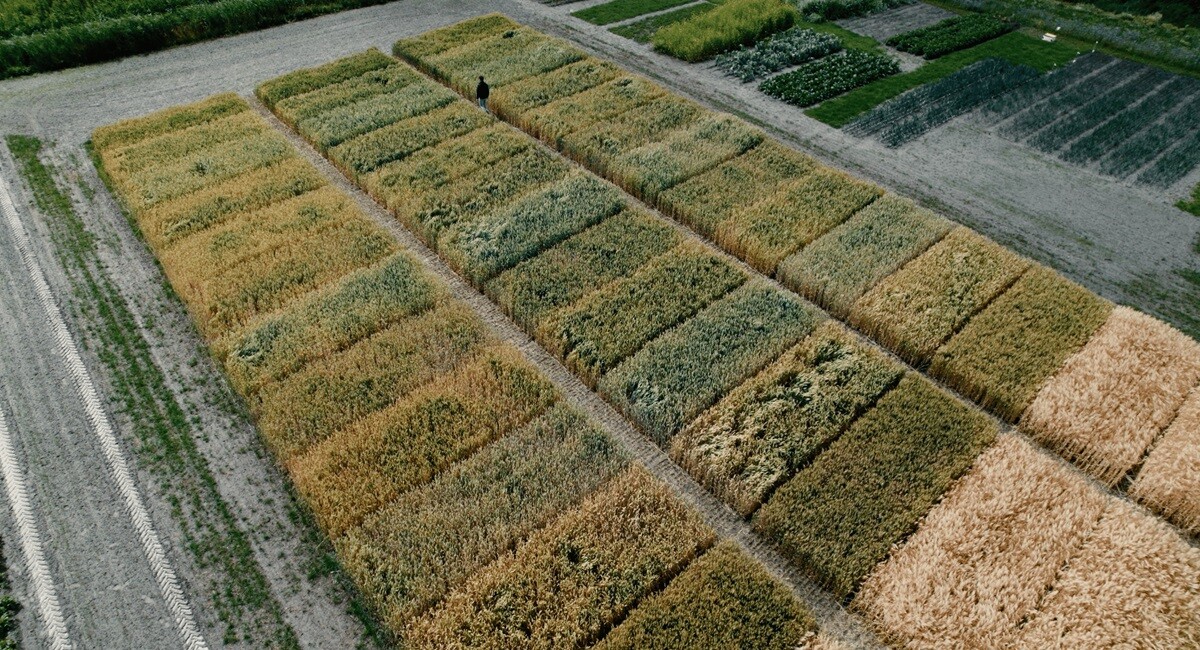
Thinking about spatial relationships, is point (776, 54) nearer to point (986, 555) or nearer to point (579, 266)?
point (579, 266)

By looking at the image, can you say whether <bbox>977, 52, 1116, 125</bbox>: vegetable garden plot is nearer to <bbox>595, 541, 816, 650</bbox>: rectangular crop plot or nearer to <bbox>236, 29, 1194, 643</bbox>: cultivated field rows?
<bbox>236, 29, 1194, 643</bbox>: cultivated field rows

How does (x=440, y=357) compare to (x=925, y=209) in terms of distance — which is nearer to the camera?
(x=440, y=357)

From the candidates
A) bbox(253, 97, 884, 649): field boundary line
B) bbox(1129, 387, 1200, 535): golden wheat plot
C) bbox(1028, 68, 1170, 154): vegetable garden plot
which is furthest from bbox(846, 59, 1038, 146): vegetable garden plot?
bbox(253, 97, 884, 649): field boundary line

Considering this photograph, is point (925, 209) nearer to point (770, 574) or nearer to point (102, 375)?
point (770, 574)

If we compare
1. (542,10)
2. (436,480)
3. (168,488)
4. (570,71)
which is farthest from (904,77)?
(168,488)

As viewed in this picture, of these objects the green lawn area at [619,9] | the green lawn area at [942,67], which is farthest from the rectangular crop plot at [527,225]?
the green lawn area at [619,9]

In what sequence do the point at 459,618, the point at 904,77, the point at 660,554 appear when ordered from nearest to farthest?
the point at 459,618 < the point at 660,554 < the point at 904,77

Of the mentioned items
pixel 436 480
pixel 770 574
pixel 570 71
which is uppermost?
pixel 570 71

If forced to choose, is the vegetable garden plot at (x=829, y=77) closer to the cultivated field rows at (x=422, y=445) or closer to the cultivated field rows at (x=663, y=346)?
the cultivated field rows at (x=663, y=346)
